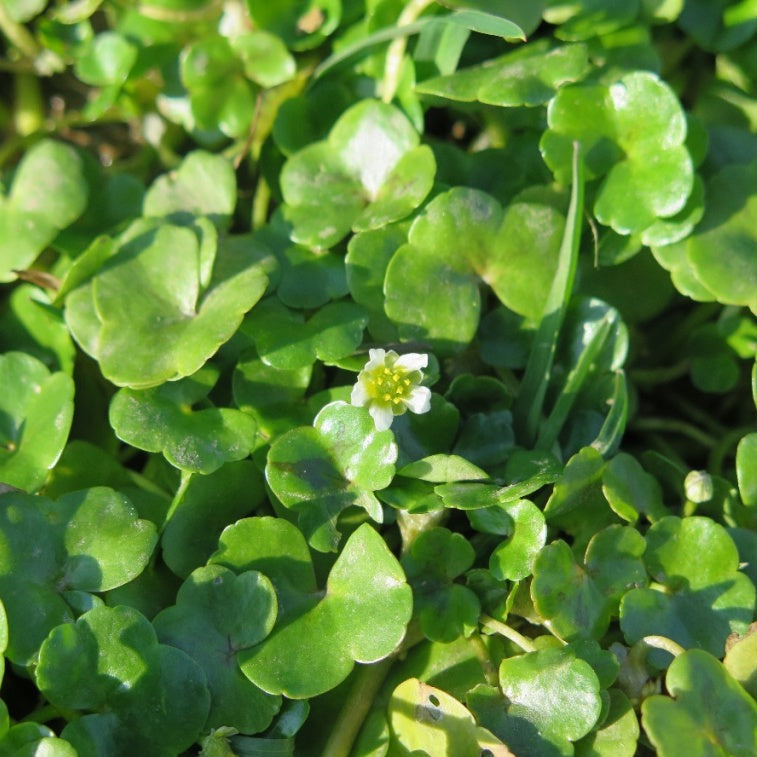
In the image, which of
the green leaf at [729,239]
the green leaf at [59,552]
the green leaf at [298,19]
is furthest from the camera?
the green leaf at [298,19]

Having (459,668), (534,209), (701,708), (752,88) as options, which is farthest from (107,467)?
(752,88)

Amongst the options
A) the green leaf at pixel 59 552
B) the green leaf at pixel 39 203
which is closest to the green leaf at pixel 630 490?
the green leaf at pixel 59 552

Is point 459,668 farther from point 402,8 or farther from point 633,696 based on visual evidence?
point 402,8

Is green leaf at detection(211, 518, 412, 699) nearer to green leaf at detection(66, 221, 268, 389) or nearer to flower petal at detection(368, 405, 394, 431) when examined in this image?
flower petal at detection(368, 405, 394, 431)

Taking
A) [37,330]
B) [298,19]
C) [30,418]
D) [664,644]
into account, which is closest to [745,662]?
[664,644]

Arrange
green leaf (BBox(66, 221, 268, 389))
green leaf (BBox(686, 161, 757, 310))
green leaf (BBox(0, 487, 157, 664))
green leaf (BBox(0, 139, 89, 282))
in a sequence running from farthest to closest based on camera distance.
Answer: green leaf (BBox(0, 139, 89, 282))
green leaf (BBox(686, 161, 757, 310))
green leaf (BBox(66, 221, 268, 389))
green leaf (BBox(0, 487, 157, 664))

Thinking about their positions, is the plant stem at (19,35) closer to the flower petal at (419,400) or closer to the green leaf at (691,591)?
the flower petal at (419,400)

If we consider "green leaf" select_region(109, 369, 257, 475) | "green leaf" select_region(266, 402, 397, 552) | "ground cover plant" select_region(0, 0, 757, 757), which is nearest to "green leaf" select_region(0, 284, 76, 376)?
"ground cover plant" select_region(0, 0, 757, 757)
